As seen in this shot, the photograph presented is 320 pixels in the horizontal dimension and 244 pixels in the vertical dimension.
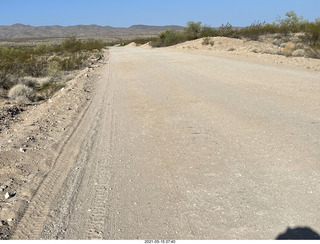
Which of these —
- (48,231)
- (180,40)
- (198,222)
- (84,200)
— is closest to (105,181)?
(84,200)

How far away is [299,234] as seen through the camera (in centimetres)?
336

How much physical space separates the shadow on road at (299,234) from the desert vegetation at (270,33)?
19.7 m

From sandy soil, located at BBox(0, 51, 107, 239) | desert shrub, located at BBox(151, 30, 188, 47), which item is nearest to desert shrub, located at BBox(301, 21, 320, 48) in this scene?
sandy soil, located at BBox(0, 51, 107, 239)

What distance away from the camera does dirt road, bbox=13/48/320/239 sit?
3.70 m

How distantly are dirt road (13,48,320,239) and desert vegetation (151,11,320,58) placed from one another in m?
15.7

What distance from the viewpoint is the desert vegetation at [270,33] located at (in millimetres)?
26513

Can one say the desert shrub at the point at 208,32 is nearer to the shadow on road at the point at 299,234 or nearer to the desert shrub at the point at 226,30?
the desert shrub at the point at 226,30

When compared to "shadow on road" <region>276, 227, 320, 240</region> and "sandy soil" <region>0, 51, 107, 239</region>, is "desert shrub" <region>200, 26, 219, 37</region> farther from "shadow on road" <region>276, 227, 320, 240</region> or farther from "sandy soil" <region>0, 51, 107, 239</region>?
"shadow on road" <region>276, 227, 320, 240</region>

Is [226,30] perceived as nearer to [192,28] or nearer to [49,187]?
[192,28]

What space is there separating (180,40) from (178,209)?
47.3m

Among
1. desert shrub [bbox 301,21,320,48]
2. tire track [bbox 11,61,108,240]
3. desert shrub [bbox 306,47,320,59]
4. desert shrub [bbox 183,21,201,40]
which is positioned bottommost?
tire track [bbox 11,61,108,240]

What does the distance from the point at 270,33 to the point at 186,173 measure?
3899 cm

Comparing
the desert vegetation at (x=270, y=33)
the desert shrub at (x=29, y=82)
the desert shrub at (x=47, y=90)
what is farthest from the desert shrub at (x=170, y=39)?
the desert shrub at (x=47, y=90)

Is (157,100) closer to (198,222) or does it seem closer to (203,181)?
(203,181)
